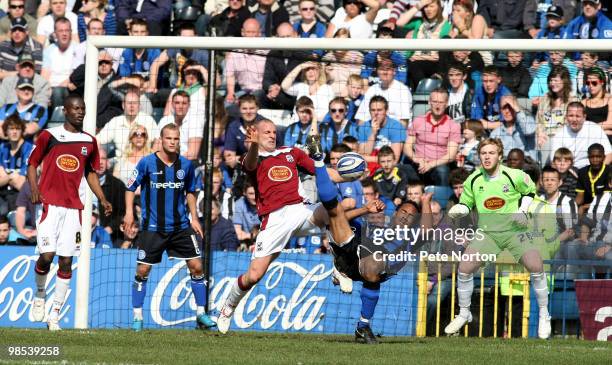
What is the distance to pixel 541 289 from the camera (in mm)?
13516

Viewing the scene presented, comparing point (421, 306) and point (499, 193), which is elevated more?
point (499, 193)

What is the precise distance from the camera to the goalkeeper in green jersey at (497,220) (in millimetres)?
13586

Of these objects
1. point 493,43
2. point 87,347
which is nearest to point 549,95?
point 493,43

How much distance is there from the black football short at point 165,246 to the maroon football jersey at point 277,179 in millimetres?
1607

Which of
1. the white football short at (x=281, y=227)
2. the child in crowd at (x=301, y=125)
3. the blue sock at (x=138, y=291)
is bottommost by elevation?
the blue sock at (x=138, y=291)

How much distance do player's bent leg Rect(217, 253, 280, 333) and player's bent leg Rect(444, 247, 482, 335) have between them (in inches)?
103

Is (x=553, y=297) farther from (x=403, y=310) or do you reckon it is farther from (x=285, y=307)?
(x=285, y=307)

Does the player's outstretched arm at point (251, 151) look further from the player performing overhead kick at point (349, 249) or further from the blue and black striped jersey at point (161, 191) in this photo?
the blue and black striped jersey at point (161, 191)

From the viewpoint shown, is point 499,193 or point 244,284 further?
point 499,193

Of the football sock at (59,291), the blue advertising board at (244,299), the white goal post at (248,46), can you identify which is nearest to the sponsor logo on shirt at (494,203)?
the blue advertising board at (244,299)

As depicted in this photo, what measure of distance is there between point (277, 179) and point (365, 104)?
15.7ft

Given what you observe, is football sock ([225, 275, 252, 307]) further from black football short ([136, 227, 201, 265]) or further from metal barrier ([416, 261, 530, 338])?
metal barrier ([416, 261, 530, 338])

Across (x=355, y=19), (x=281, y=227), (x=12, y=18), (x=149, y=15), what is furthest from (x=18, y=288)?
(x=355, y=19)

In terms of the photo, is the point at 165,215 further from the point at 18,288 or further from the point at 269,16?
the point at 269,16
